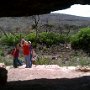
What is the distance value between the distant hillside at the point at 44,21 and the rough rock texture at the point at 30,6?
833 inches

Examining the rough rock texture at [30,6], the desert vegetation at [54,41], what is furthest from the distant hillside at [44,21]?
the rough rock texture at [30,6]

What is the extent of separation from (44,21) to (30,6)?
79.5ft

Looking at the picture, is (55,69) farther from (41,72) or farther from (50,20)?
(50,20)

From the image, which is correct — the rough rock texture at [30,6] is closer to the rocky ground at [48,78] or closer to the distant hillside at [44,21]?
the rocky ground at [48,78]

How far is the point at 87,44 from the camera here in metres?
31.8

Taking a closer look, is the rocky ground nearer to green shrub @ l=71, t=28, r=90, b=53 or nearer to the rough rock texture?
the rough rock texture

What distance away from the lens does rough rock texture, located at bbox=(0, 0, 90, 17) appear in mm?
14742

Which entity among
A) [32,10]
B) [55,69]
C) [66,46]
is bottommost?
[66,46]

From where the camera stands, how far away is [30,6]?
1508cm

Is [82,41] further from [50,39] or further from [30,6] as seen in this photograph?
[30,6]

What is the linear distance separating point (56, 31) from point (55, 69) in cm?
1629

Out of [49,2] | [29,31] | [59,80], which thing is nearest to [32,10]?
[49,2]

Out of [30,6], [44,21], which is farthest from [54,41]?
[30,6]

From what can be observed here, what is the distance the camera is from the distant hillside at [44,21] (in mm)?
37438
